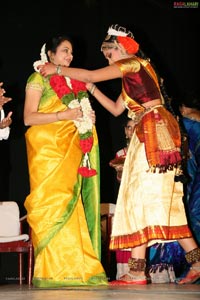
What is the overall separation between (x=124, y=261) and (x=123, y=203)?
151 cm

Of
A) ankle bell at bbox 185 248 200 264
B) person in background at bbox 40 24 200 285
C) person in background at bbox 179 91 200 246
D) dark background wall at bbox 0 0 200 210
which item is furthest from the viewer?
dark background wall at bbox 0 0 200 210

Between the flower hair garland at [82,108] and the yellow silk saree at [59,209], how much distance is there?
0.04 meters

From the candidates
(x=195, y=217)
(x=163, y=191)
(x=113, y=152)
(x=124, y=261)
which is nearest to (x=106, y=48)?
(x=163, y=191)

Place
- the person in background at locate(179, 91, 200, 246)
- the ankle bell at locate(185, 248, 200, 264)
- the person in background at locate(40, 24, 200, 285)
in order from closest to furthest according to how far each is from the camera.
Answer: the person in background at locate(40, 24, 200, 285) → the ankle bell at locate(185, 248, 200, 264) → the person in background at locate(179, 91, 200, 246)

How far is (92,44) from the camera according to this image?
6.32 metres

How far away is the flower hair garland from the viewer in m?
4.04

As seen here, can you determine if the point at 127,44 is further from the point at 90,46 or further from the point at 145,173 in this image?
the point at 90,46

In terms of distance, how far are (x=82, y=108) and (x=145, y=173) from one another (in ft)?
1.96

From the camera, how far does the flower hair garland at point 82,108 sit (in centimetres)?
404

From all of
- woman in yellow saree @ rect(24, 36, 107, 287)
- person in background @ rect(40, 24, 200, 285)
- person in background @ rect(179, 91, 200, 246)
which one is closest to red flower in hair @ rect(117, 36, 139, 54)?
person in background @ rect(40, 24, 200, 285)

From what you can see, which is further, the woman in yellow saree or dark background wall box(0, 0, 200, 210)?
dark background wall box(0, 0, 200, 210)

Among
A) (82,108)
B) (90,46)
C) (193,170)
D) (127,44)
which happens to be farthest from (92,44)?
(82,108)

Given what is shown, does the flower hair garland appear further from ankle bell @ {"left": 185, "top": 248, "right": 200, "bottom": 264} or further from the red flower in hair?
ankle bell @ {"left": 185, "top": 248, "right": 200, "bottom": 264}

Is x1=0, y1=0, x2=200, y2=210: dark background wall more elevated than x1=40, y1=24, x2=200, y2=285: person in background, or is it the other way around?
x1=0, y1=0, x2=200, y2=210: dark background wall
